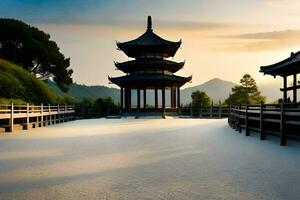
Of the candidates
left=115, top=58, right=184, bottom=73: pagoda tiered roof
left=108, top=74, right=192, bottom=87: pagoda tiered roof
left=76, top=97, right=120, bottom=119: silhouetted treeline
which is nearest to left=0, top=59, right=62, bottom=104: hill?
left=76, top=97, right=120, bottom=119: silhouetted treeline

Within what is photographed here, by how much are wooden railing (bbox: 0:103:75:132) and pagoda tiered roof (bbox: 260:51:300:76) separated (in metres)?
12.5

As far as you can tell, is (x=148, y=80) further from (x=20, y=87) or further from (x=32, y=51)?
(x=32, y=51)

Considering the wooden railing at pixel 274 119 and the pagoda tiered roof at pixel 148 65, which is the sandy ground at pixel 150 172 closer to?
the wooden railing at pixel 274 119

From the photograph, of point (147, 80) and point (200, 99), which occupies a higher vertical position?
point (147, 80)

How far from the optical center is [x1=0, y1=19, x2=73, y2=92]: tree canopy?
47219mm

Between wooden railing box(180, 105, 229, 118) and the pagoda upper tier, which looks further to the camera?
the pagoda upper tier

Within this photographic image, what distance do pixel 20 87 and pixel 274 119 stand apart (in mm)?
23326

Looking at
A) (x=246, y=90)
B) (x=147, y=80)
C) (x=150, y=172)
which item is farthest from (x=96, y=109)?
(x=150, y=172)

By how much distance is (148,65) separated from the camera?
39.4m

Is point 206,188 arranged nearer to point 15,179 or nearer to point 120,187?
point 120,187

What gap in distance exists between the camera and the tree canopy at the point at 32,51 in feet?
155

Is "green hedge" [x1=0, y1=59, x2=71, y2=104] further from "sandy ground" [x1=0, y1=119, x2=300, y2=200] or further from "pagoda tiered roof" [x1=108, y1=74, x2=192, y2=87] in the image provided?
"sandy ground" [x1=0, y1=119, x2=300, y2=200]

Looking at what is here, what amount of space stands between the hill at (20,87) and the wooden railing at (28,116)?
9.73 feet

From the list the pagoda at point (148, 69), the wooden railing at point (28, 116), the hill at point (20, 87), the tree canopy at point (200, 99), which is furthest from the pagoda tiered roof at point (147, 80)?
the wooden railing at point (28, 116)
